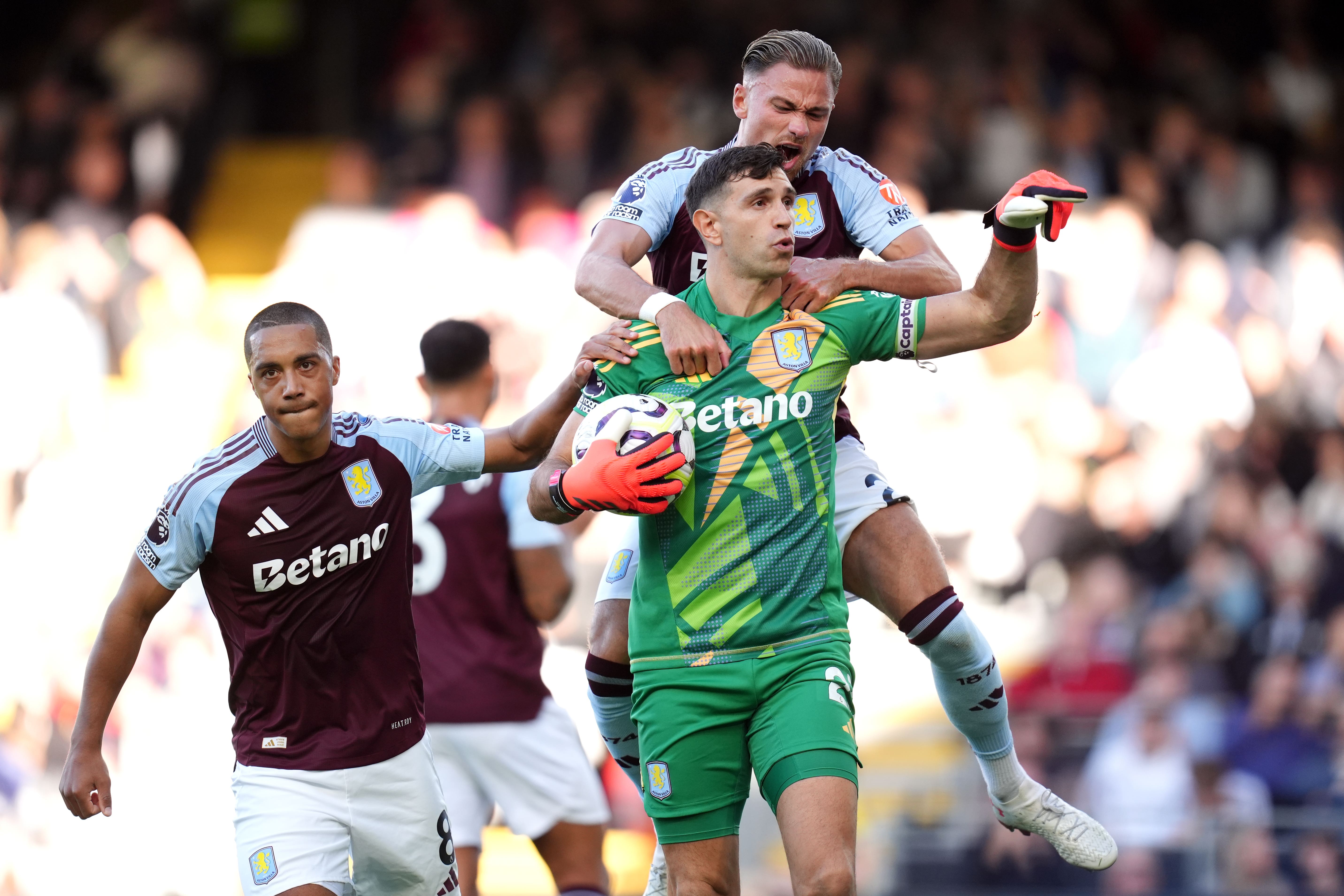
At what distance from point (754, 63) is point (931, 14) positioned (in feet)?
36.4

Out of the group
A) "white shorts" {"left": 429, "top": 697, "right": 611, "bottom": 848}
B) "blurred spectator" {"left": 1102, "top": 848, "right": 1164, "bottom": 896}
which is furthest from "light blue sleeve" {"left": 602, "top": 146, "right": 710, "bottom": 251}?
"blurred spectator" {"left": 1102, "top": 848, "right": 1164, "bottom": 896}

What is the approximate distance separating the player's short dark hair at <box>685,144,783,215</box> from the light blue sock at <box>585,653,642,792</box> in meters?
1.58

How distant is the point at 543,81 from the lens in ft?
52.6

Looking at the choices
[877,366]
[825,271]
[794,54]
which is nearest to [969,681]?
[825,271]

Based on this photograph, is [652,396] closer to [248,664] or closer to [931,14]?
[248,664]

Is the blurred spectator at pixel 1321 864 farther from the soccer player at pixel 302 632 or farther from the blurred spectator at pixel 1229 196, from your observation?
the soccer player at pixel 302 632

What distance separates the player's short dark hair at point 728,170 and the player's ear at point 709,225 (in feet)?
0.06

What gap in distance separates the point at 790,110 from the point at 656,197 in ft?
1.75

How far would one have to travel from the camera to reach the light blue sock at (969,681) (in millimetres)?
5613

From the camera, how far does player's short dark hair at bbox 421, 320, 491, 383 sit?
679cm

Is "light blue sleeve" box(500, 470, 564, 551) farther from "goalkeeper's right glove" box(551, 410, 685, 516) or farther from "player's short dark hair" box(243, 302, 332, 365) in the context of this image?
"goalkeeper's right glove" box(551, 410, 685, 516)

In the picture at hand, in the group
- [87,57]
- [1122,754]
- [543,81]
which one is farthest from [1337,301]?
[87,57]

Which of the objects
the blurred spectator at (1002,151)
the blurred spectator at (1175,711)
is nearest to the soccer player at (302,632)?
the blurred spectator at (1175,711)

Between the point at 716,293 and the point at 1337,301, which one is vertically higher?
the point at 716,293
